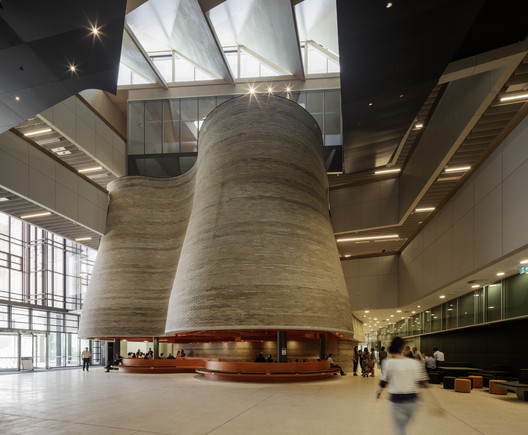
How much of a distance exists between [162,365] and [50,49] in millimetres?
19634

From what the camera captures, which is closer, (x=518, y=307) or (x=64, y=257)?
(x=518, y=307)

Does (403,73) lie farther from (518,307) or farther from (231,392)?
(231,392)

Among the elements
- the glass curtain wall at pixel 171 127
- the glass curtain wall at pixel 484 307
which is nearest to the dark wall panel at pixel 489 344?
the glass curtain wall at pixel 484 307

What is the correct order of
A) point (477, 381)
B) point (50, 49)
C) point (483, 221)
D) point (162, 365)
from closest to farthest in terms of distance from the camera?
point (50, 49), point (483, 221), point (477, 381), point (162, 365)

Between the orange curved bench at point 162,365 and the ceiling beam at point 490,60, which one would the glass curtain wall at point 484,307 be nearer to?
the ceiling beam at point 490,60

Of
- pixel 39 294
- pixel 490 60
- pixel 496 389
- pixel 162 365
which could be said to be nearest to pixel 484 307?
pixel 496 389

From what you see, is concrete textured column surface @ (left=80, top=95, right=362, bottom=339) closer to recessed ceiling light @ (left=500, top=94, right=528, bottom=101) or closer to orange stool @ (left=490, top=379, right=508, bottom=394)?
orange stool @ (left=490, top=379, right=508, bottom=394)

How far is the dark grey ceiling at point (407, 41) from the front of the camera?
9430mm

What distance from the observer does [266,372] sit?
16750mm

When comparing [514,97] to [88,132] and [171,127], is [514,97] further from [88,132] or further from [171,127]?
[171,127]

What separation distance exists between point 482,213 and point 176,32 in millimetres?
21192

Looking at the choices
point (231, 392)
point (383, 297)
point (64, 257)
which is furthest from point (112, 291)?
point (383, 297)

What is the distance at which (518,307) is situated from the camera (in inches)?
551

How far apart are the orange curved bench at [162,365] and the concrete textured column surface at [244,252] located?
5.17ft
